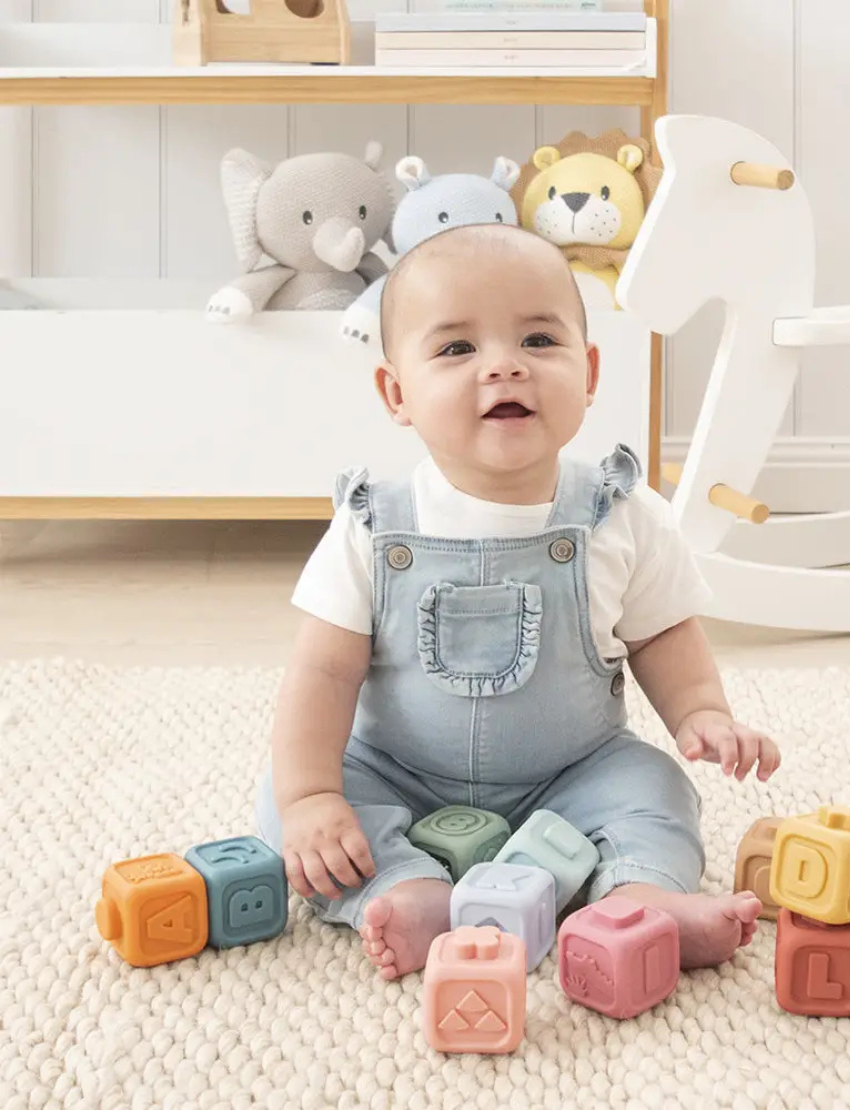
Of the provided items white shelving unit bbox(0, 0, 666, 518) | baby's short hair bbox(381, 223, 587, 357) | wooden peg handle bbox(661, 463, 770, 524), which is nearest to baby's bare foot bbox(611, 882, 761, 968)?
baby's short hair bbox(381, 223, 587, 357)

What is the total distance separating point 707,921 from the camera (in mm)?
735

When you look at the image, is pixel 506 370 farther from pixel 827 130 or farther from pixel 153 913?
pixel 827 130

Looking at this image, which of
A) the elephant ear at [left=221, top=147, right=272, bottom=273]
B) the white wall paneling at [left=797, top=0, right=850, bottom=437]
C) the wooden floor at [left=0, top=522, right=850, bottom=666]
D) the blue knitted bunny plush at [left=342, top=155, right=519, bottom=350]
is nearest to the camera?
the wooden floor at [left=0, top=522, right=850, bottom=666]

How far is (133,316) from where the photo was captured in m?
1.73

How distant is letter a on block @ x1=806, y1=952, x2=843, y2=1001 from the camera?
0.69m

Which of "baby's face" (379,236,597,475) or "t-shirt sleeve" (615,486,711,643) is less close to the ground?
"baby's face" (379,236,597,475)

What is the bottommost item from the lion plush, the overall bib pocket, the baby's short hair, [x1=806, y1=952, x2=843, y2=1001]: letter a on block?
[x1=806, y1=952, x2=843, y2=1001]: letter a on block

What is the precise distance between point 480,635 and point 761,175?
26.9 inches

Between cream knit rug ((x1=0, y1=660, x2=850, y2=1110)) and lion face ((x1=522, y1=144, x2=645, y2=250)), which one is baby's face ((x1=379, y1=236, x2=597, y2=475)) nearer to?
cream knit rug ((x1=0, y1=660, x2=850, y2=1110))

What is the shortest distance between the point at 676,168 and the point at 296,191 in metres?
0.59

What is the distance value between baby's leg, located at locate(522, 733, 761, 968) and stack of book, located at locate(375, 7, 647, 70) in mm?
1144

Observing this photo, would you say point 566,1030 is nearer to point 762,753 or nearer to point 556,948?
point 556,948

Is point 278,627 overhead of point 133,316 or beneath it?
beneath

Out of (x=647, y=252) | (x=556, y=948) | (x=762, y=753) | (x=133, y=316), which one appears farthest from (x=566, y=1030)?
(x=133, y=316)
